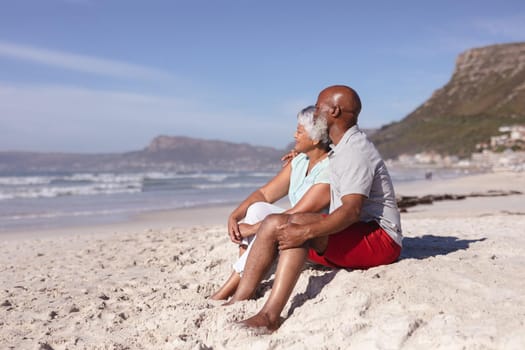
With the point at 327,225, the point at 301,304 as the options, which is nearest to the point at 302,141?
the point at 327,225

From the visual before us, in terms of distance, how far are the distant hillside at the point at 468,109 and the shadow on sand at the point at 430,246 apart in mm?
65198

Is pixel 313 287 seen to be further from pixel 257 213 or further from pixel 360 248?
pixel 257 213

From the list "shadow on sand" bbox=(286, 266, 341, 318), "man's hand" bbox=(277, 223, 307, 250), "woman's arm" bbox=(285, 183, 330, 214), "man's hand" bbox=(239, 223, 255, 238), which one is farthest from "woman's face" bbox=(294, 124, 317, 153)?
"shadow on sand" bbox=(286, 266, 341, 318)

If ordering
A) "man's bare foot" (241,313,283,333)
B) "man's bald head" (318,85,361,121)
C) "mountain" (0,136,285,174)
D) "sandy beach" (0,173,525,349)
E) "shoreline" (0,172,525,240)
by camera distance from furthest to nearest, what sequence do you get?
"mountain" (0,136,285,174) → "shoreline" (0,172,525,240) → "man's bald head" (318,85,361,121) → "man's bare foot" (241,313,283,333) → "sandy beach" (0,173,525,349)

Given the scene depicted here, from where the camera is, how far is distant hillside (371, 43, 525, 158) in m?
76.6

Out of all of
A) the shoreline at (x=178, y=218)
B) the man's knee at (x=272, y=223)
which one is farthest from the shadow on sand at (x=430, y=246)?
the shoreline at (x=178, y=218)

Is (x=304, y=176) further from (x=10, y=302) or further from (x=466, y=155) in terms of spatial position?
(x=466, y=155)

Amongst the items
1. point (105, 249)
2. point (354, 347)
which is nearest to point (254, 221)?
point (354, 347)

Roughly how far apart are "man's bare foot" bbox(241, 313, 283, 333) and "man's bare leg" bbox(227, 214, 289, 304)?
1.23 feet

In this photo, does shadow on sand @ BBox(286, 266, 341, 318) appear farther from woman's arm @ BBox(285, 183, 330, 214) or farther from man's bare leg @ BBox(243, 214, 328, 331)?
woman's arm @ BBox(285, 183, 330, 214)

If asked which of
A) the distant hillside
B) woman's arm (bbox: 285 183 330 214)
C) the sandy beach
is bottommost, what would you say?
the sandy beach

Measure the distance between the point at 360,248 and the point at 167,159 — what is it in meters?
97.6

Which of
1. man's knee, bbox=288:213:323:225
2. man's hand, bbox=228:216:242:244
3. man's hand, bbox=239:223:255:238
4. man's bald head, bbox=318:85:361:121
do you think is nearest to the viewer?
man's knee, bbox=288:213:323:225

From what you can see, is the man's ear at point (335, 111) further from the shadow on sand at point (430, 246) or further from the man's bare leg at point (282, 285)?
the shadow on sand at point (430, 246)
